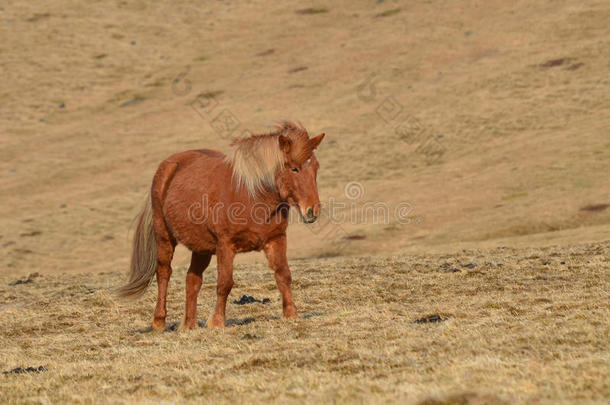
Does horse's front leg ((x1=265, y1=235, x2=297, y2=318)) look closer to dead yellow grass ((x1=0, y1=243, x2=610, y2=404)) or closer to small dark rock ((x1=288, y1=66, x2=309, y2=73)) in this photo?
dead yellow grass ((x1=0, y1=243, x2=610, y2=404))

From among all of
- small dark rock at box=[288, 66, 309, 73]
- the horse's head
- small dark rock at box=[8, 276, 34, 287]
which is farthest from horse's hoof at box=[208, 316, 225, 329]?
small dark rock at box=[288, 66, 309, 73]

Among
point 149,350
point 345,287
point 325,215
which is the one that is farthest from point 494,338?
point 325,215

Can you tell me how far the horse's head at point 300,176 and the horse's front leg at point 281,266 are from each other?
661 mm

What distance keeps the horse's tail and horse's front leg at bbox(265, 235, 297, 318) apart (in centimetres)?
226

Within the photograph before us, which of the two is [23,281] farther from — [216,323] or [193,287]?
[216,323]

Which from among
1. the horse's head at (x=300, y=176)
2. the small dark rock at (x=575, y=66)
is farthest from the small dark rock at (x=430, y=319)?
the small dark rock at (x=575, y=66)

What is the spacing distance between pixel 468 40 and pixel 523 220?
1399 inches

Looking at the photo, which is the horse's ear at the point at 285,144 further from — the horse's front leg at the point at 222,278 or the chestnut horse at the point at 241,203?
the horse's front leg at the point at 222,278

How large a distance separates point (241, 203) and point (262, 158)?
667 millimetres

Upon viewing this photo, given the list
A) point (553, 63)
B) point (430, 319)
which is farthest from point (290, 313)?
point (553, 63)

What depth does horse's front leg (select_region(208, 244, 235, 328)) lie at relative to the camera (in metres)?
10.7

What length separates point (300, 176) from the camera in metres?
10.3

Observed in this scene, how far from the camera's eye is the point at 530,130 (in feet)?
130

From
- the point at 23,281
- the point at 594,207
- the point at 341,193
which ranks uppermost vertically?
the point at 23,281
